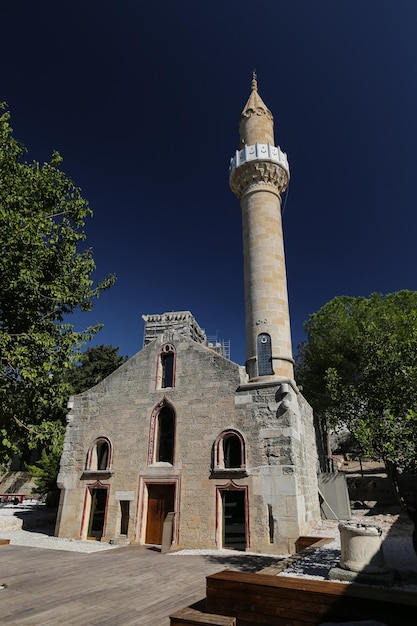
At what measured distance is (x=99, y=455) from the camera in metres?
15.5

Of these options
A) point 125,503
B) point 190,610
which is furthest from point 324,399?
point 190,610

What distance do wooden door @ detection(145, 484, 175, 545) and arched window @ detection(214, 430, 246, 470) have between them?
7.00 feet

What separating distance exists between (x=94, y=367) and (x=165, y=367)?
65.7 feet

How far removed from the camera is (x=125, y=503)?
46.4ft

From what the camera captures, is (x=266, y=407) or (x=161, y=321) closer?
(x=266, y=407)

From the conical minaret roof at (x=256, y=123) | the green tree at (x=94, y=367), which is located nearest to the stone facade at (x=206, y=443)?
the conical minaret roof at (x=256, y=123)

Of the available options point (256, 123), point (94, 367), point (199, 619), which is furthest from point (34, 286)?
point (94, 367)

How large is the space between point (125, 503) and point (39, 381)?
258 inches

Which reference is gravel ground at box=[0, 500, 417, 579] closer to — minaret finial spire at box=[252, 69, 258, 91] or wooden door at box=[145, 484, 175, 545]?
wooden door at box=[145, 484, 175, 545]

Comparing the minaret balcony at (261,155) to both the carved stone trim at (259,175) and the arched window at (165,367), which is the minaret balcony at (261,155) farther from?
the arched window at (165,367)

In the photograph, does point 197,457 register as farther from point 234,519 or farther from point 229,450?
point 234,519

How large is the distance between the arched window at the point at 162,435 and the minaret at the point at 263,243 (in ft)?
11.6

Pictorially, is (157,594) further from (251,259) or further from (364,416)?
(251,259)

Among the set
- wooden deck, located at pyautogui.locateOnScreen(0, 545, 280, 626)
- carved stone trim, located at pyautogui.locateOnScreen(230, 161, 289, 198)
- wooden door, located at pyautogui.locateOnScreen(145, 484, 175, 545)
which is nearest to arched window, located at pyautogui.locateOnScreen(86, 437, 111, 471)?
wooden door, located at pyautogui.locateOnScreen(145, 484, 175, 545)
